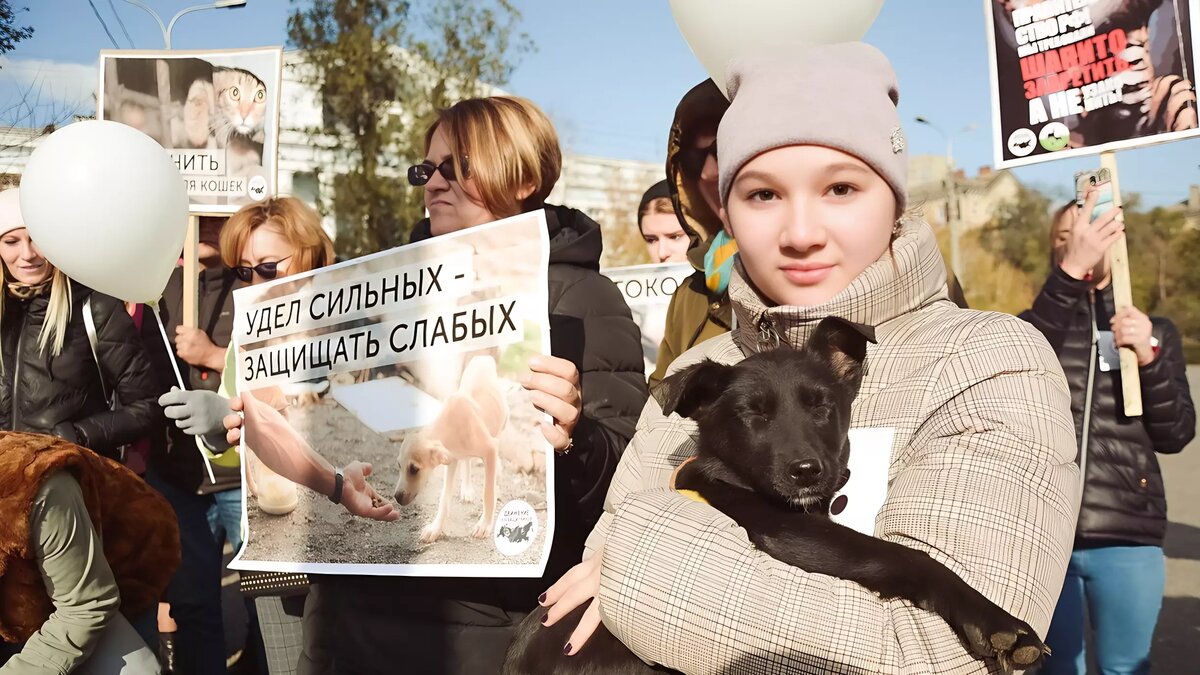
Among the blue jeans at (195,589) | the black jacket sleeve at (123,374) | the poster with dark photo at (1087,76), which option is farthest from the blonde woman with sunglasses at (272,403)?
the poster with dark photo at (1087,76)

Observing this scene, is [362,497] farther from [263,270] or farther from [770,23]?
[770,23]

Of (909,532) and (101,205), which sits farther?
(101,205)

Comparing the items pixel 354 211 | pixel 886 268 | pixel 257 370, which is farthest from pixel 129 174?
pixel 354 211

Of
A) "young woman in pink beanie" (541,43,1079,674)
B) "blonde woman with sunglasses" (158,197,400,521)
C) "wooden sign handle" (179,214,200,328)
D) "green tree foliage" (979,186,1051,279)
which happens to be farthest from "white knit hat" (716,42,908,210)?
"green tree foliage" (979,186,1051,279)

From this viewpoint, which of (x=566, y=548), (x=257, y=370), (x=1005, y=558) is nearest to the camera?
(x=1005, y=558)

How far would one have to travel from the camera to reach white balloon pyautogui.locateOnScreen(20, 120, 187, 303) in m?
3.80

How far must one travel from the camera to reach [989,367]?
58.6 inches

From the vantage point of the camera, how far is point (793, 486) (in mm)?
1857

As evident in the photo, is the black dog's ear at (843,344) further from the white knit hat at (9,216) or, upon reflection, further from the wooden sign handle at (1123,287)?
the white knit hat at (9,216)

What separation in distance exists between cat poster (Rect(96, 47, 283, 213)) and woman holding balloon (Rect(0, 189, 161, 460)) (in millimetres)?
931

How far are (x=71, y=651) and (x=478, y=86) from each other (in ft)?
62.2

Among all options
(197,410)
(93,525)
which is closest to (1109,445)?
(197,410)

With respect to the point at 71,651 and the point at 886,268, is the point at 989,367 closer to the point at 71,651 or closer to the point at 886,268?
the point at 886,268

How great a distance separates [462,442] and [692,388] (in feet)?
3.17
